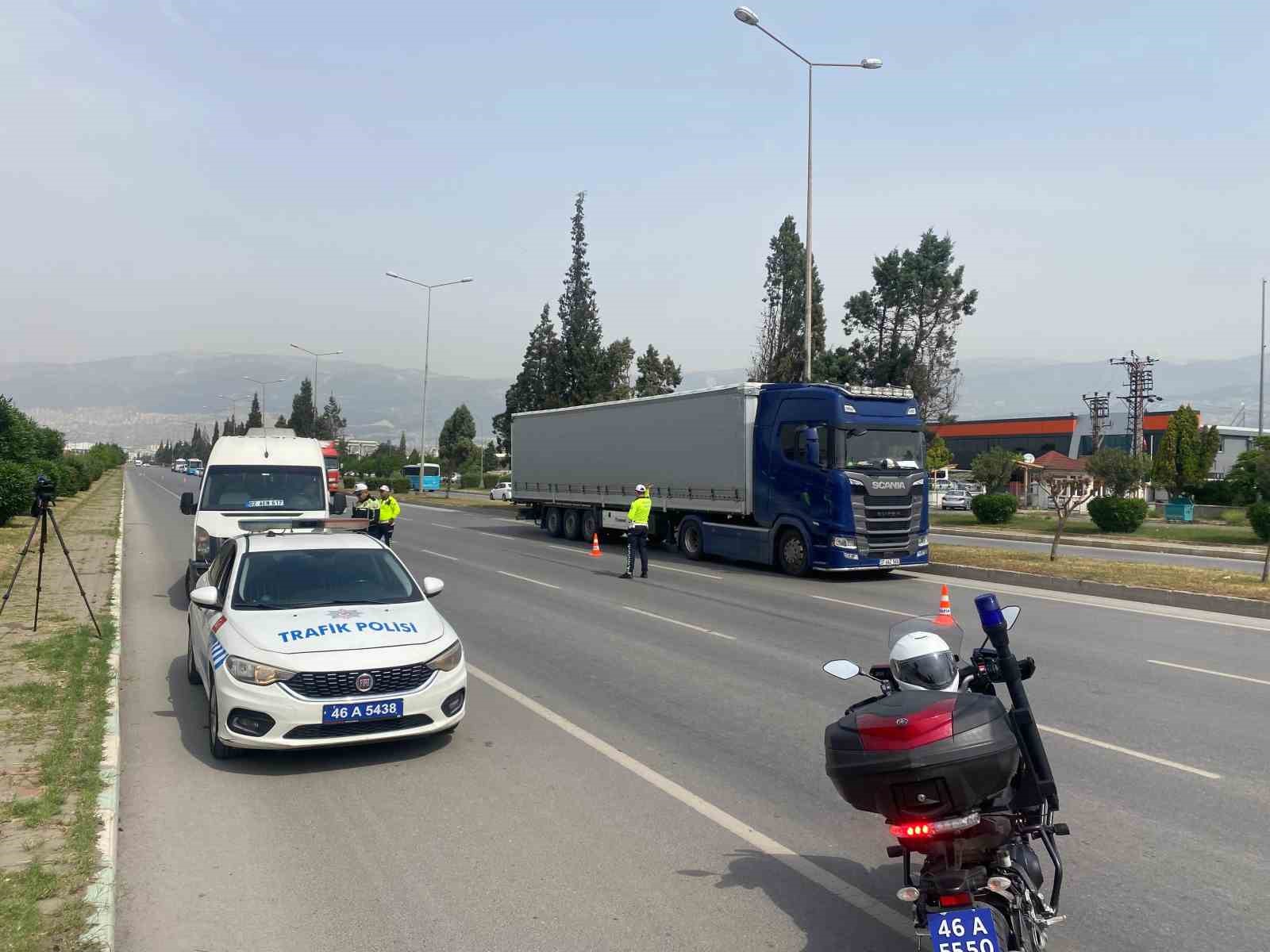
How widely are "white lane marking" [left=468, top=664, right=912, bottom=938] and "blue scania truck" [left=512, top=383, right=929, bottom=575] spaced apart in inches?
448

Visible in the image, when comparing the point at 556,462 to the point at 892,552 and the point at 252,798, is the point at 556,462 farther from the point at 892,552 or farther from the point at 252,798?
the point at 252,798

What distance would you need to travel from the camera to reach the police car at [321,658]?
6.25 m

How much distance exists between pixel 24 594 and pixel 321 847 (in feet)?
37.8

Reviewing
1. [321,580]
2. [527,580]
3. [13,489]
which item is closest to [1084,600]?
[527,580]

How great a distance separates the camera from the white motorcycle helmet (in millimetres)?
3752

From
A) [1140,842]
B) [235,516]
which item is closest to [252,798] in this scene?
[1140,842]

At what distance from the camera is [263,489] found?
50.1 feet

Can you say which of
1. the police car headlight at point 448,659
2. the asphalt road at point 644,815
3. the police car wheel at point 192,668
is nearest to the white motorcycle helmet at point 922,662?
the asphalt road at point 644,815

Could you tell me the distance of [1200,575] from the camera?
1853 cm

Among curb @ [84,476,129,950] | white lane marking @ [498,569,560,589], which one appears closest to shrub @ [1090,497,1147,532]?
white lane marking @ [498,569,560,589]

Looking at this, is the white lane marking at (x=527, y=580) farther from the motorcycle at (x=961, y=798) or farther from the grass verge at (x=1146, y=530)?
the grass verge at (x=1146, y=530)

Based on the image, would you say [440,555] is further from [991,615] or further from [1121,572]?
[991,615]

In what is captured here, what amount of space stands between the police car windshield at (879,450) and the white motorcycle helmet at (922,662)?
48.8 feet

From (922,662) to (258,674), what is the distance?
4272 mm
